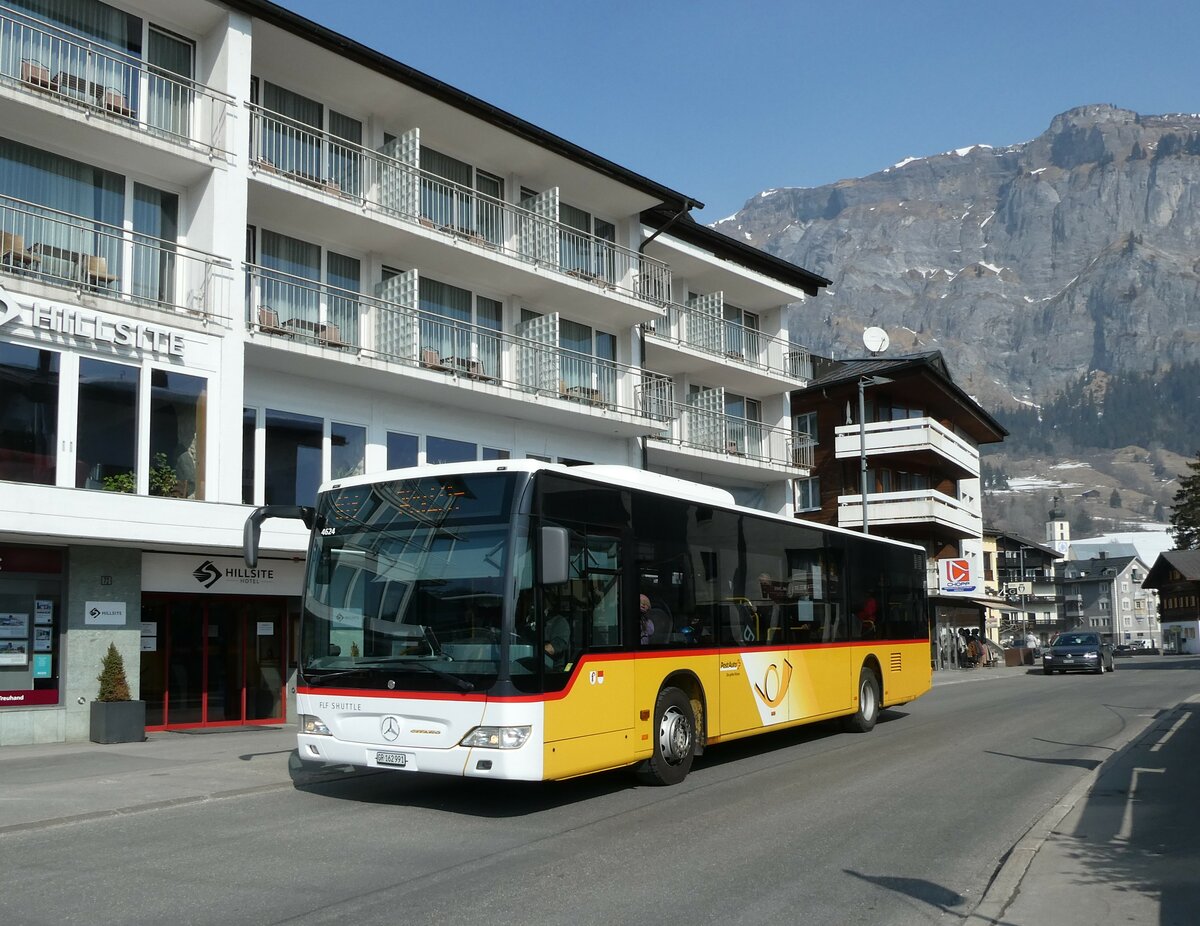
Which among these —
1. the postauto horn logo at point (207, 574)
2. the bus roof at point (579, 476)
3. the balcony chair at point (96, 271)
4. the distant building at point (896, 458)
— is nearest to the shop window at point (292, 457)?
the postauto horn logo at point (207, 574)

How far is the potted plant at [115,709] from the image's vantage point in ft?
56.1

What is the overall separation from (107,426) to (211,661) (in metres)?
5.00

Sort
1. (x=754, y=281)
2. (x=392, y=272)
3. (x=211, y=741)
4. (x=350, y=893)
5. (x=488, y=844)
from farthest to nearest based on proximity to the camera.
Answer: (x=754, y=281)
(x=392, y=272)
(x=211, y=741)
(x=488, y=844)
(x=350, y=893)

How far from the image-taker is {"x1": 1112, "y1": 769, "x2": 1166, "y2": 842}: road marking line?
363 inches

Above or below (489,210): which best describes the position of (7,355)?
below

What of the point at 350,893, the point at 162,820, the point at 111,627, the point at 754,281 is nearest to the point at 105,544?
the point at 111,627

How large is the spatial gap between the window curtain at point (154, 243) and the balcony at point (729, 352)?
43.7 feet

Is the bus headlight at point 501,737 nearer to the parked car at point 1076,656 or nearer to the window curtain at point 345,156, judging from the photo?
the window curtain at point 345,156

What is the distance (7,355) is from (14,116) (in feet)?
11.8

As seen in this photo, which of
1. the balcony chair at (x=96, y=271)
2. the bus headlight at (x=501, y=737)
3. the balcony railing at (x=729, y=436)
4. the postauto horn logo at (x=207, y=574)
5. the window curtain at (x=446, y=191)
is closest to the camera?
the bus headlight at (x=501, y=737)

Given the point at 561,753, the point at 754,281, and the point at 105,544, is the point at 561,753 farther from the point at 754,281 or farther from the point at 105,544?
the point at 754,281

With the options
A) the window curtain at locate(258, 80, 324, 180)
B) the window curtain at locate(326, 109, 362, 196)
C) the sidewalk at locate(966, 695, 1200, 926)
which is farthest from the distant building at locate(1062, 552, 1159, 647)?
the sidewalk at locate(966, 695, 1200, 926)

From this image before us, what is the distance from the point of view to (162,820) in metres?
10.4

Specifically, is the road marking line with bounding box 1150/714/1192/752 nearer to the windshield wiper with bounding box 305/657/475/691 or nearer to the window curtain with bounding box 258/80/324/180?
the windshield wiper with bounding box 305/657/475/691
